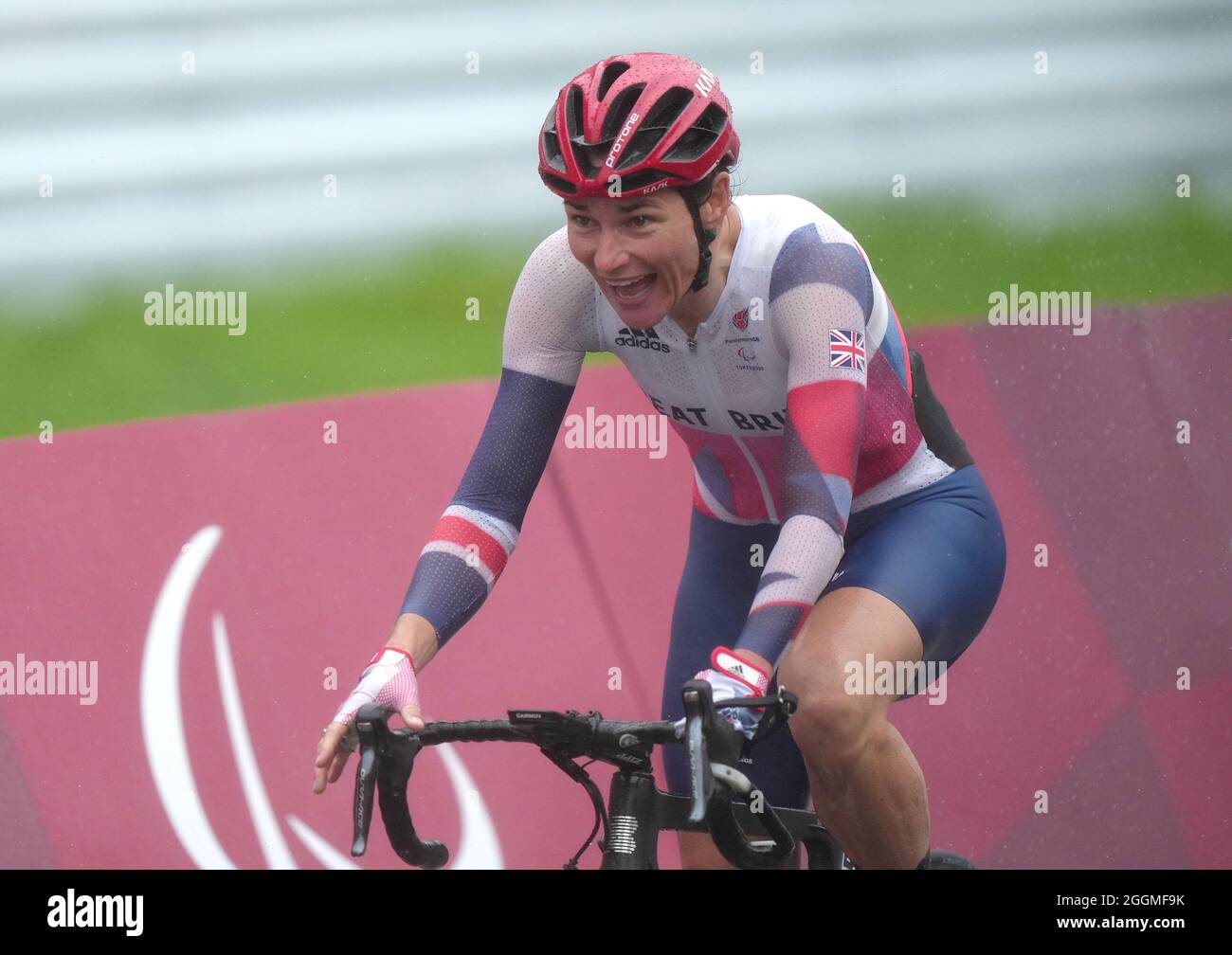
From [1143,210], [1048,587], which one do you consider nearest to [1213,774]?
[1048,587]

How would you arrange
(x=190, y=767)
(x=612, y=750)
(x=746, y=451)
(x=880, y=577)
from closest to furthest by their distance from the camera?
(x=612, y=750) → (x=880, y=577) → (x=746, y=451) → (x=190, y=767)

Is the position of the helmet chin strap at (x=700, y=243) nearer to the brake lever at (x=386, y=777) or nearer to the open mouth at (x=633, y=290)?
the open mouth at (x=633, y=290)

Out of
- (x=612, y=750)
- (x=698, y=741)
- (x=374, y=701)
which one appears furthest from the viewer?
(x=374, y=701)

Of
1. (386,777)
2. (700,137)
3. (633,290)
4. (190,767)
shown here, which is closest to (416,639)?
(386,777)

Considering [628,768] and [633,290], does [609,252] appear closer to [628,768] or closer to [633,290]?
[633,290]

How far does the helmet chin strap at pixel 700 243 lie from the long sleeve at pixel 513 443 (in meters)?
0.27

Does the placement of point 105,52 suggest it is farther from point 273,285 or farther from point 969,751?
point 969,751

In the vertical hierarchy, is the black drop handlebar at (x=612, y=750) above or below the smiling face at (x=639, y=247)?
below

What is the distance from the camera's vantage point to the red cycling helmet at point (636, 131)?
2383mm

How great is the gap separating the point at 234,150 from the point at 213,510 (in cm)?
105

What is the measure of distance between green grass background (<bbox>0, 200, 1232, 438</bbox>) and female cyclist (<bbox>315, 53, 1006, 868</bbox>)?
1.67 meters

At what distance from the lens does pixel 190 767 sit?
4207mm

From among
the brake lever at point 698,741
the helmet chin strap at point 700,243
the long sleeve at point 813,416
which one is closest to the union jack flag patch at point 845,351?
the long sleeve at point 813,416

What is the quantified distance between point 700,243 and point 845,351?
0.29 meters
